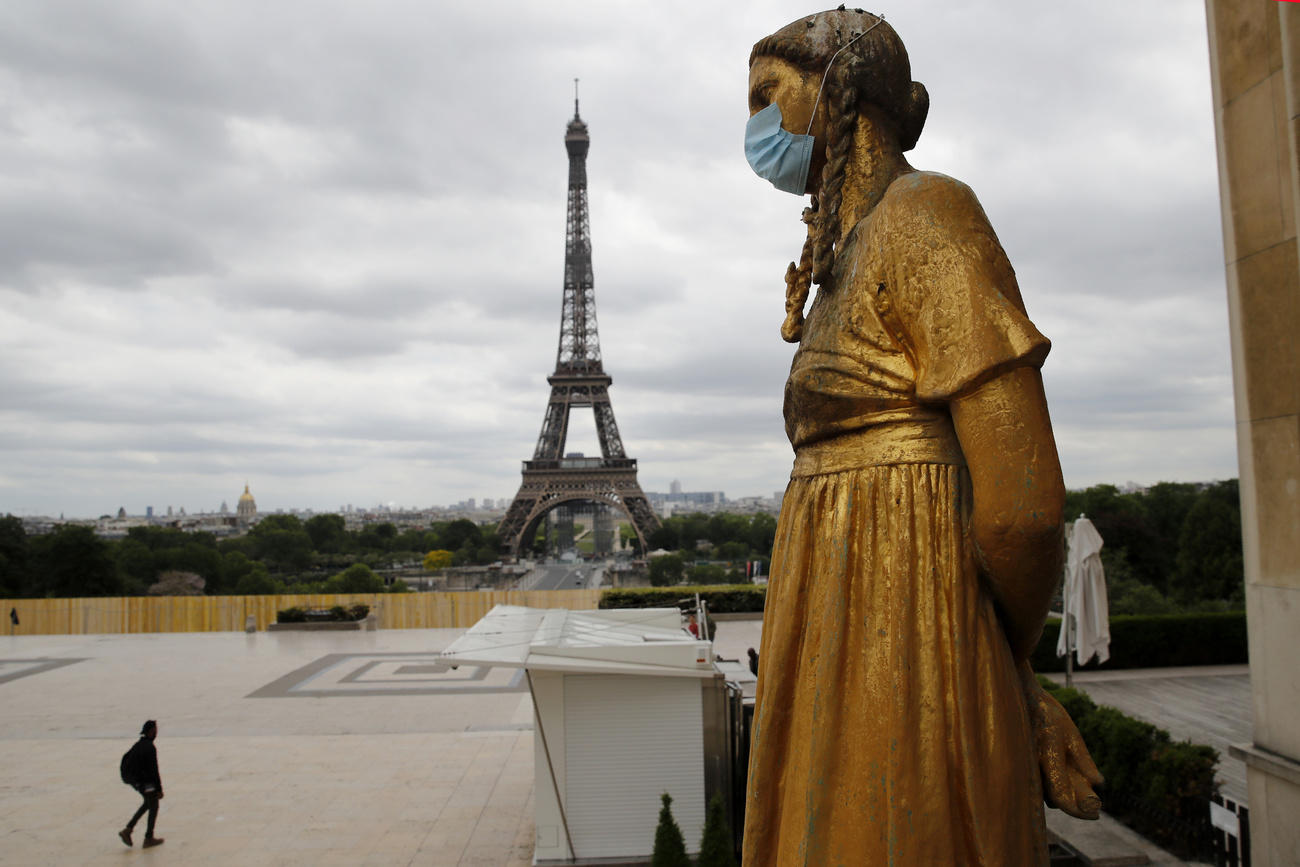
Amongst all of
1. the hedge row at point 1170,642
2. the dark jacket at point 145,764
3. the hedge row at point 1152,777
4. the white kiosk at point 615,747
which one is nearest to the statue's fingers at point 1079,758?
the white kiosk at point 615,747

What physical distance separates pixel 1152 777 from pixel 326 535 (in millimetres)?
65740

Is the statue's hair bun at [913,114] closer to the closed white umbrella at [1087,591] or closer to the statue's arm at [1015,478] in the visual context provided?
the statue's arm at [1015,478]

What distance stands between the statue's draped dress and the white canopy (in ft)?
15.8

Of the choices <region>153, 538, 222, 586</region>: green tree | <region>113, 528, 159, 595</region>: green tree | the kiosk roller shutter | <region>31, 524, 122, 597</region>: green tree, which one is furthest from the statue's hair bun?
<region>153, 538, 222, 586</region>: green tree

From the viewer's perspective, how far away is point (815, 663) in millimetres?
1550

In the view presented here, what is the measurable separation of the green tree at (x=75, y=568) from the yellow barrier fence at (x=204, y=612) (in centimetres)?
989

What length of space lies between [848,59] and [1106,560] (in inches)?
998

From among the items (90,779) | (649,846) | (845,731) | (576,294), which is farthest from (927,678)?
(576,294)

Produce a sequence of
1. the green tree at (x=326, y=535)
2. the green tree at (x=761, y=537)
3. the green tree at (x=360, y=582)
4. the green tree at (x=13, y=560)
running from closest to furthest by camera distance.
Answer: the green tree at (x=13, y=560) → the green tree at (x=360, y=582) → the green tree at (x=761, y=537) → the green tree at (x=326, y=535)

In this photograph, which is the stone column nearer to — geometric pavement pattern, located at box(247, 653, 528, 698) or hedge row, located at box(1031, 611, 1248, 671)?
hedge row, located at box(1031, 611, 1248, 671)

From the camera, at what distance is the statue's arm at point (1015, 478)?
1.35 m

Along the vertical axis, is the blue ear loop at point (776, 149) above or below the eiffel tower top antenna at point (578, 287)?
below

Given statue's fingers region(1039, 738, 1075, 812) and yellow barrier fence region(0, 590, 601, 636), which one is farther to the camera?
yellow barrier fence region(0, 590, 601, 636)

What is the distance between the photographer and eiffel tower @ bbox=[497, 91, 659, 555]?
4391cm
